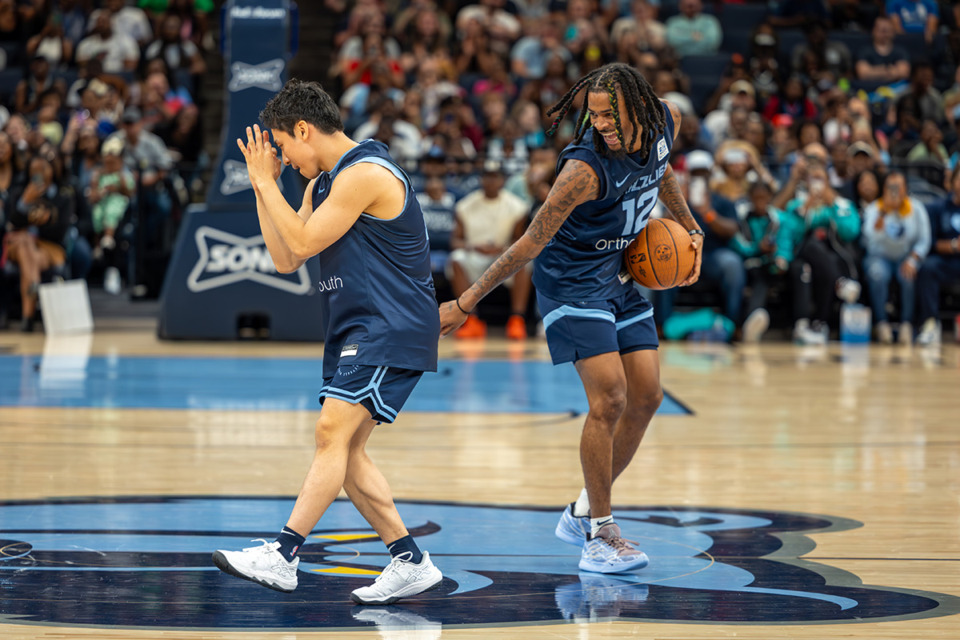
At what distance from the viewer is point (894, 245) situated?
11797 millimetres

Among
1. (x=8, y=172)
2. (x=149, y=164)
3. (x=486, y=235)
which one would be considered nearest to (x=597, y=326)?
(x=486, y=235)

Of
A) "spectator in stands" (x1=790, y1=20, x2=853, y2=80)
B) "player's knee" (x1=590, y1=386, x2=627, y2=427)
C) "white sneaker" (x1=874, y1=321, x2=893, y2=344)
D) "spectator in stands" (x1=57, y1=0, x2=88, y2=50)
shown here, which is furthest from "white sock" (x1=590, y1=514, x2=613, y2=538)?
"spectator in stands" (x1=57, y1=0, x2=88, y2=50)

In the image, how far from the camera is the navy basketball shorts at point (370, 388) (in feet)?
12.0

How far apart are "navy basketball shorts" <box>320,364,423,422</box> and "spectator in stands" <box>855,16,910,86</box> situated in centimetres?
1254

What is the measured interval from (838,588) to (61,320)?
926 cm

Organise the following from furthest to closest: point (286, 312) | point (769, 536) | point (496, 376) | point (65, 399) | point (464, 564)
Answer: point (286, 312)
point (496, 376)
point (65, 399)
point (769, 536)
point (464, 564)

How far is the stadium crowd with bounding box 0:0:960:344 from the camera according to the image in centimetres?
1182

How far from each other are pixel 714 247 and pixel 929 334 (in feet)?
6.81

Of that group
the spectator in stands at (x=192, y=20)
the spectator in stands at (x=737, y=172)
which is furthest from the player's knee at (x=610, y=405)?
the spectator in stands at (x=192, y=20)

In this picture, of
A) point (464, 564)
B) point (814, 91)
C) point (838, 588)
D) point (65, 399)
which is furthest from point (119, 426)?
point (814, 91)

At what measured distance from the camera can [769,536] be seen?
459 centimetres

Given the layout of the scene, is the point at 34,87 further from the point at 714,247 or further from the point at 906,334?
the point at 906,334

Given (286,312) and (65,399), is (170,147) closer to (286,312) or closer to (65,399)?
(286,312)

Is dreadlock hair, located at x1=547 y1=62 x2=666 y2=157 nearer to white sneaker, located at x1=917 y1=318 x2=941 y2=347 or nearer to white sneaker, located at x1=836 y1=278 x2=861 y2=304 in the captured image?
white sneaker, located at x1=836 y1=278 x2=861 y2=304
